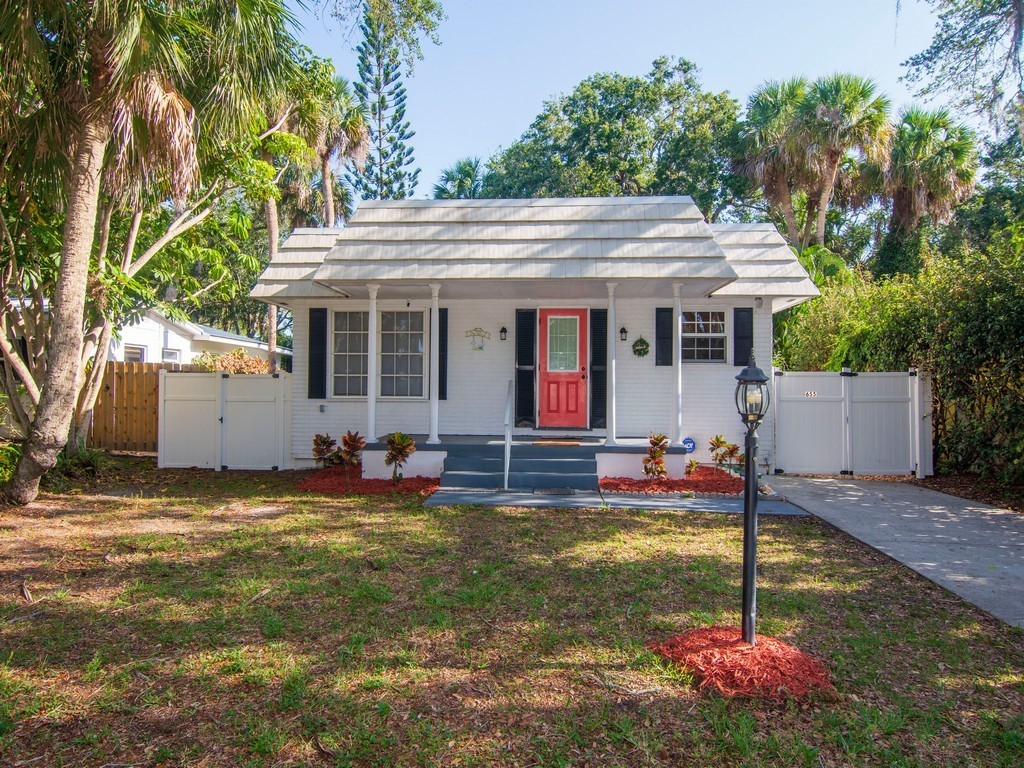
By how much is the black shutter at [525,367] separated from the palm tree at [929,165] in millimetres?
15207

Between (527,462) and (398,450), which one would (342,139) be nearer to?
(398,450)

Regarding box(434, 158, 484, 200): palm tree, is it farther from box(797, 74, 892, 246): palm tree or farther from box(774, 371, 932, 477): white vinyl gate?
box(774, 371, 932, 477): white vinyl gate

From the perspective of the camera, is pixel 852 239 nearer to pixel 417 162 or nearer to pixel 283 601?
pixel 417 162

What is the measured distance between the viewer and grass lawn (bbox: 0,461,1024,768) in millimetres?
2873

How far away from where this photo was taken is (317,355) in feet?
35.6

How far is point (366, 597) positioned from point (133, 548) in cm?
275

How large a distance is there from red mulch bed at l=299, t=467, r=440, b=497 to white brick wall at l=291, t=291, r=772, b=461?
1.42 metres

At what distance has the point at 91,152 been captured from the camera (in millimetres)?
7191

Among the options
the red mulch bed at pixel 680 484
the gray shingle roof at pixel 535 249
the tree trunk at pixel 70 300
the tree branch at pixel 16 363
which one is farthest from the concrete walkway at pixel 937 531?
the tree branch at pixel 16 363

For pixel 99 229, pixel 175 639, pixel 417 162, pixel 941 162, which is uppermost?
pixel 417 162

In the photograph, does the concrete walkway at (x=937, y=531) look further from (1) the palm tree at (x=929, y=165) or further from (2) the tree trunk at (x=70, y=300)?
(1) the palm tree at (x=929, y=165)

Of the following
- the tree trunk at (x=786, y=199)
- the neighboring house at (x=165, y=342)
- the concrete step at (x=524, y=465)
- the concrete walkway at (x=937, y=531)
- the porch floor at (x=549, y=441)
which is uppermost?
the tree trunk at (x=786, y=199)

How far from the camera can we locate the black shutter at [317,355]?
10820 millimetres

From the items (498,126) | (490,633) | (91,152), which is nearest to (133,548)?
(490,633)
